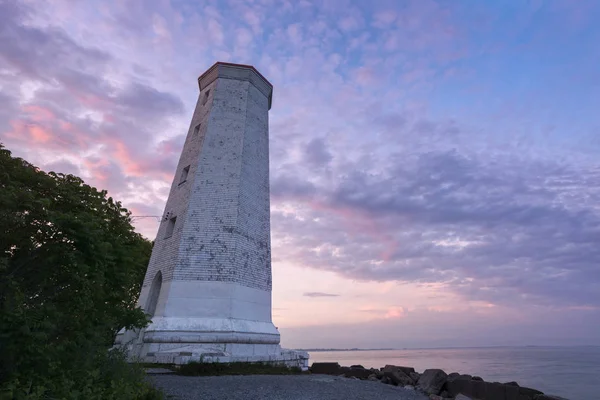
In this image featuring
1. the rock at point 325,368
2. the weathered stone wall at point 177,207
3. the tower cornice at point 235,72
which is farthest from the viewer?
the tower cornice at point 235,72

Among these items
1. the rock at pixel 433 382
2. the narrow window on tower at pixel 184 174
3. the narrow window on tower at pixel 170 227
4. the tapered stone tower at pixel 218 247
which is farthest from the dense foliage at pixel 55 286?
the rock at pixel 433 382

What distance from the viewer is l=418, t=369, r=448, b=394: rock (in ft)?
54.3

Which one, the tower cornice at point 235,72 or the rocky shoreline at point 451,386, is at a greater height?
the tower cornice at point 235,72

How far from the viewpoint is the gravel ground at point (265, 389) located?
36.0ft

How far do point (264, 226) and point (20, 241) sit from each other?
42.2ft

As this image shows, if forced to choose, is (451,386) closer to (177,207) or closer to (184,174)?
(177,207)

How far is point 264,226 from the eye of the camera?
2053cm

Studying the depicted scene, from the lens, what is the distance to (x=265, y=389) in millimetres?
11820

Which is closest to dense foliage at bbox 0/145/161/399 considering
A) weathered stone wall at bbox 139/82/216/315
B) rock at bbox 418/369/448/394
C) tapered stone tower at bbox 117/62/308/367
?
tapered stone tower at bbox 117/62/308/367

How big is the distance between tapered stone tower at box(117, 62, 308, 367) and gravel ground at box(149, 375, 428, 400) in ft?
8.55

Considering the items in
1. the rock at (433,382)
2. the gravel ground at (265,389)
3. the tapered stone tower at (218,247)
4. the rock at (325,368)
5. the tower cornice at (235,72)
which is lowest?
the gravel ground at (265,389)

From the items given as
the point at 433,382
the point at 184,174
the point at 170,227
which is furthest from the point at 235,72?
the point at 433,382

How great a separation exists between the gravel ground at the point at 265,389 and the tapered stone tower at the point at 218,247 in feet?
8.55

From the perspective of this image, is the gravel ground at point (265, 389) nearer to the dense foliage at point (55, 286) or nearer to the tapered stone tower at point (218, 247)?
the dense foliage at point (55, 286)
